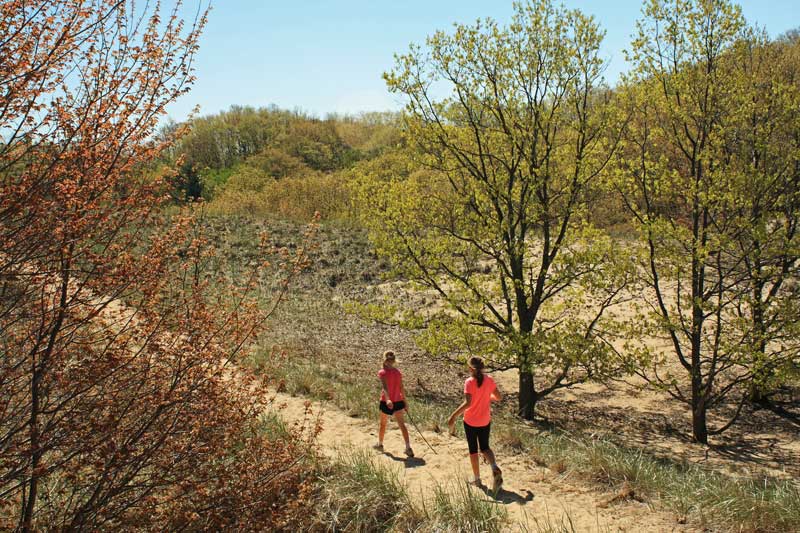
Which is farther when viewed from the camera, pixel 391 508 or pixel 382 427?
pixel 382 427

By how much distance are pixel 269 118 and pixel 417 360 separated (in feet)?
133

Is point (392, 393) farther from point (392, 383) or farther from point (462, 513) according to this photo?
point (462, 513)

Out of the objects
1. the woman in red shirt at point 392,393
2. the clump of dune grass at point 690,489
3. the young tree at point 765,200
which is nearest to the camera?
the clump of dune grass at point 690,489

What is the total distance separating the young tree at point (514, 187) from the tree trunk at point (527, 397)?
20mm

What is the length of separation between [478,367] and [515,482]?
165 centimetres

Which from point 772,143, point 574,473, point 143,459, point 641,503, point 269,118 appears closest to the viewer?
point 143,459

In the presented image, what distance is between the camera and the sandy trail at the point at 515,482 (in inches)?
242

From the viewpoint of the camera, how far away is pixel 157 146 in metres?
5.15

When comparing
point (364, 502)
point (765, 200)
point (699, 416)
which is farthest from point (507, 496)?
point (765, 200)

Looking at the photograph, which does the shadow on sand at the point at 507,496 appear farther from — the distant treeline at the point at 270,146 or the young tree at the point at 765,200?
the distant treeline at the point at 270,146

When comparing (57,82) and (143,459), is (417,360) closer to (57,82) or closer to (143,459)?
(143,459)

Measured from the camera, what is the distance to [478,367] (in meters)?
6.87

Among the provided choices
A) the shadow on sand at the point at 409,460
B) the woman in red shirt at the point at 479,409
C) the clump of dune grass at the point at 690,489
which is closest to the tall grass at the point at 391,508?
the woman in red shirt at the point at 479,409

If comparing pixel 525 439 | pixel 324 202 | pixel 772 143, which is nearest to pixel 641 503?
pixel 525 439
